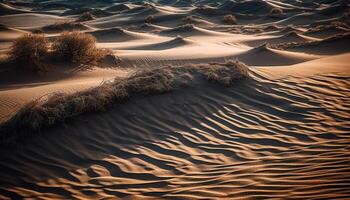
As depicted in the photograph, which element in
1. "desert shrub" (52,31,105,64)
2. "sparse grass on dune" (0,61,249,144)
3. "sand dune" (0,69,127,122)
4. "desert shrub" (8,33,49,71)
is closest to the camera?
"sparse grass on dune" (0,61,249,144)

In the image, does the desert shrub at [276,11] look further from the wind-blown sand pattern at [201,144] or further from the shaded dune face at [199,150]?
the shaded dune face at [199,150]

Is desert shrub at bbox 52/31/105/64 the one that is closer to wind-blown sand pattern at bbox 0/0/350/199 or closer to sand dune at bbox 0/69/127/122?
sand dune at bbox 0/69/127/122

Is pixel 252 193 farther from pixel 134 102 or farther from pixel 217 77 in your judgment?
pixel 217 77

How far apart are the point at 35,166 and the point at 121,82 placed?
2.77 meters

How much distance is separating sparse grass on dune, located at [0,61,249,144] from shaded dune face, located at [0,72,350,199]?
0.69 feet

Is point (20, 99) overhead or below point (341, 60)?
below

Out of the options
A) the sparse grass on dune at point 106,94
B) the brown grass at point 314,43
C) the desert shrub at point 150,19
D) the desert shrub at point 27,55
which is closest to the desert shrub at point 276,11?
the desert shrub at point 150,19

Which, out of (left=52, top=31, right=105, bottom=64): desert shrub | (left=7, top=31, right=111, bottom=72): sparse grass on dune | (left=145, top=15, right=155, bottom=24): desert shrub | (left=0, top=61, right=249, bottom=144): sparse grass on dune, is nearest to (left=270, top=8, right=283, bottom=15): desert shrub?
(left=145, top=15, right=155, bottom=24): desert shrub

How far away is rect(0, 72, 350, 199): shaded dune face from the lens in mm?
4691

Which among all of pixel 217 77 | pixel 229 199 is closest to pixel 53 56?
pixel 217 77

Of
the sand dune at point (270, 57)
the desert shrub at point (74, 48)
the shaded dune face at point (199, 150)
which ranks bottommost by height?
the shaded dune face at point (199, 150)

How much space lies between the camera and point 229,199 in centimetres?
430

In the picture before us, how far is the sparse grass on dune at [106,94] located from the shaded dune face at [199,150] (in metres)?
0.21

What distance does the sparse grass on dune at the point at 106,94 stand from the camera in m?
6.04
